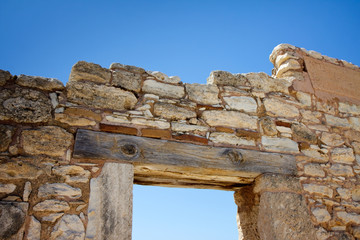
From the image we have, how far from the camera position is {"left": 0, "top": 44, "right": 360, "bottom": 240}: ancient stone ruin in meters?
1.91

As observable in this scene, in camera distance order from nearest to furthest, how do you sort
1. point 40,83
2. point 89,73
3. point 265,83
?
point 40,83 → point 89,73 → point 265,83

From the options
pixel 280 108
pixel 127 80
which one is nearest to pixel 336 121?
pixel 280 108

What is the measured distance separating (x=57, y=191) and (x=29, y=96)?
787 mm

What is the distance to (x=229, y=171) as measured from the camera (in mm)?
2443

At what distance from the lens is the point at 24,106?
2.11m

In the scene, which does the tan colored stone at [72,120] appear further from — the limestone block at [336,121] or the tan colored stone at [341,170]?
the limestone block at [336,121]

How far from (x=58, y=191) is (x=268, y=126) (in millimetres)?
1958

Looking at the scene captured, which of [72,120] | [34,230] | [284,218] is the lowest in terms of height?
[34,230]

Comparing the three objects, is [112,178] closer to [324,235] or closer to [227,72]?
[227,72]

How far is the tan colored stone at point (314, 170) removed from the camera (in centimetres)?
270

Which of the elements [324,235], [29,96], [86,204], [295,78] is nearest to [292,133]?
[295,78]

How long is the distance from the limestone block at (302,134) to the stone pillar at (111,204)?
173 cm

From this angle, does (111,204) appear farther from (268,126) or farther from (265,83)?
(265,83)

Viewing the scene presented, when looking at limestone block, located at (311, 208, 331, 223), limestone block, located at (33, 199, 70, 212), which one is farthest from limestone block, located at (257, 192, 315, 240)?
limestone block, located at (33, 199, 70, 212)
